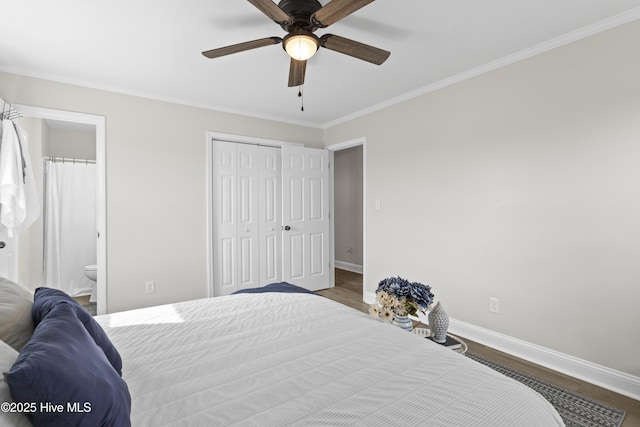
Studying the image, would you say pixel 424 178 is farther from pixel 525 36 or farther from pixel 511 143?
pixel 525 36

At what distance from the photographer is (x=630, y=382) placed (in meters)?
2.05

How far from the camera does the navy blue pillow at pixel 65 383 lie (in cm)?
65

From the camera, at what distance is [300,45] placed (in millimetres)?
1924

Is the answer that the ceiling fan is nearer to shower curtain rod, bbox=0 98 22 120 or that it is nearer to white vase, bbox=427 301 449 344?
white vase, bbox=427 301 449 344

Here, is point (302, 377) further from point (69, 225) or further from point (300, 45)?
point (69, 225)

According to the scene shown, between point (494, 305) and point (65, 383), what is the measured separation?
3.03 m

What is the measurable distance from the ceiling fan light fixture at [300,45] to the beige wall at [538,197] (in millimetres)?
1815

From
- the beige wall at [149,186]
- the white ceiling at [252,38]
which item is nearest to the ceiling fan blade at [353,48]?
the white ceiling at [252,38]

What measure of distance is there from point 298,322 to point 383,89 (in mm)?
2731

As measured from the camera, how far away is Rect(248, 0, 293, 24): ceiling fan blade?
5.19 feet

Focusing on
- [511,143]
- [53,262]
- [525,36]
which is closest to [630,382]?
[511,143]

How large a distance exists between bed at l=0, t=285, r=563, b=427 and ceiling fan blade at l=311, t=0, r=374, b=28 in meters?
1.63

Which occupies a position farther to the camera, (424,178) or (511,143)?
(424,178)

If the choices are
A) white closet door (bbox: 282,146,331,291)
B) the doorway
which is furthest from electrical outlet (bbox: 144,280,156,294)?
the doorway
